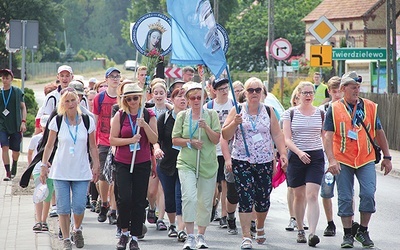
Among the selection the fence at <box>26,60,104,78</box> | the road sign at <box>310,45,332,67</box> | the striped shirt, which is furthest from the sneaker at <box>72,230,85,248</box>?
the fence at <box>26,60,104,78</box>

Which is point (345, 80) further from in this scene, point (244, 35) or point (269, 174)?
point (244, 35)

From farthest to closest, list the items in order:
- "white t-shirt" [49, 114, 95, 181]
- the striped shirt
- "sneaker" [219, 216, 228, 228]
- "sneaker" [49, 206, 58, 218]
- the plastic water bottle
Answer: "sneaker" [49, 206, 58, 218] → "sneaker" [219, 216, 228, 228] → the plastic water bottle → the striped shirt → "white t-shirt" [49, 114, 95, 181]

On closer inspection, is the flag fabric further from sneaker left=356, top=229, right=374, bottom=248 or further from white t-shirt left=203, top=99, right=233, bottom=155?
sneaker left=356, top=229, right=374, bottom=248

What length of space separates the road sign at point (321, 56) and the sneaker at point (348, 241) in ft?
54.0

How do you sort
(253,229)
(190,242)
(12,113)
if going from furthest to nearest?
1. (12,113)
2. (253,229)
3. (190,242)

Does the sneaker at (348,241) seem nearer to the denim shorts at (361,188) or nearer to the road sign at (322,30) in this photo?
the denim shorts at (361,188)

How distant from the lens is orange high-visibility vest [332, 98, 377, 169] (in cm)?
1089

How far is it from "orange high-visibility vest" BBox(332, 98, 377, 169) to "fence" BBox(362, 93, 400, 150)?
16.9 metres

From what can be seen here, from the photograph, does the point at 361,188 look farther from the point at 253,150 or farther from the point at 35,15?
the point at 35,15

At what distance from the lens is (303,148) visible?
37.2ft

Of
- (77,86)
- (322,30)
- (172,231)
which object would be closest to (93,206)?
(172,231)

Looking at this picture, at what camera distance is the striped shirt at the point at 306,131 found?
11.3m

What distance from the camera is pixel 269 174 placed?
10.9 m

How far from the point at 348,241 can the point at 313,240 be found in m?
0.36
